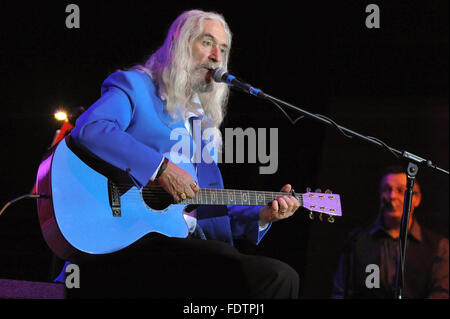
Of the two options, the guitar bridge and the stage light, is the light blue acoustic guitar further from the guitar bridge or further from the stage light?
the stage light

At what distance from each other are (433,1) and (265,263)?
11.2 ft

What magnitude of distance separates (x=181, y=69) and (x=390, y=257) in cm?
296

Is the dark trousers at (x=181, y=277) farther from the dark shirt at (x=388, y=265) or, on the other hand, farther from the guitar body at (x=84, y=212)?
the dark shirt at (x=388, y=265)

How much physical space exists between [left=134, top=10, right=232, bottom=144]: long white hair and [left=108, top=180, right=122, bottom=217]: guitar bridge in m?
0.57

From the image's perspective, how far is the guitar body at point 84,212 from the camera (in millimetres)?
2275

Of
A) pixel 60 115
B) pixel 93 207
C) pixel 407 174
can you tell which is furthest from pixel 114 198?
pixel 407 174

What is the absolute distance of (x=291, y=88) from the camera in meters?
4.38

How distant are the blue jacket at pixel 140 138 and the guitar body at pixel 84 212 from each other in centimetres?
13

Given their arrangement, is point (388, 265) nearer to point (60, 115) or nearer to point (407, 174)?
Answer: point (407, 174)

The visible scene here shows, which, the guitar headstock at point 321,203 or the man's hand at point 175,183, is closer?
the man's hand at point 175,183

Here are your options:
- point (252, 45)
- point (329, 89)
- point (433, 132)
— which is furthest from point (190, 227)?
point (433, 132)

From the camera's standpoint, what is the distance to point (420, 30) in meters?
4.72

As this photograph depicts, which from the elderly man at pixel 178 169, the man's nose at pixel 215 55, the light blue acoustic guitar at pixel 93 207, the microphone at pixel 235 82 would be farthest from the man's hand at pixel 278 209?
→ the man's nose at pixel 215 55
